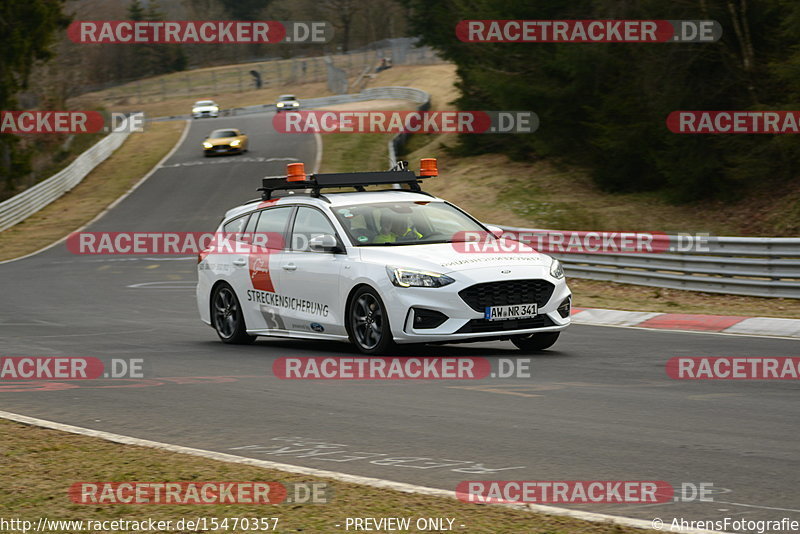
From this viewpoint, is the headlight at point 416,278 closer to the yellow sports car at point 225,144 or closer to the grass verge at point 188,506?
the grass verge at point 188,506

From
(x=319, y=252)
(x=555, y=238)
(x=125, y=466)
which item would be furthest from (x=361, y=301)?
(x=555, y=238)

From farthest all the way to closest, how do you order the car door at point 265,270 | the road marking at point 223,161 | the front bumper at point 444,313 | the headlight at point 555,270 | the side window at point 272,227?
the road marking at point 223,161 → the side window at point 272,227 → the car door at point 265,270 → the headlight at point 555,270 → the front bumper at point 444,313

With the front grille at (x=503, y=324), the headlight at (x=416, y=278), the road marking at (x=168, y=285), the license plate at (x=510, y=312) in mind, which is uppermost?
the headlight at (x=416, y=278)

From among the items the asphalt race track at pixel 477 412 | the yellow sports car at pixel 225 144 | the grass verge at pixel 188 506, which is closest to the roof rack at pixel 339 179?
the asphalt race track at pixel 477 412

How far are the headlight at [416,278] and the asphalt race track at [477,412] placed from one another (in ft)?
3.44

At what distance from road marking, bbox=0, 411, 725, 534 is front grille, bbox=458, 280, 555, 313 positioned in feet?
13.3

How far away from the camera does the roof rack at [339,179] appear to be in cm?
1250

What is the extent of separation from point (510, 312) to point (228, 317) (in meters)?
4.15

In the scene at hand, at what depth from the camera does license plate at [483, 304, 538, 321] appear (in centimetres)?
1082

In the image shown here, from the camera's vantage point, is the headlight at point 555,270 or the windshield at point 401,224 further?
the windshield at point 401,224

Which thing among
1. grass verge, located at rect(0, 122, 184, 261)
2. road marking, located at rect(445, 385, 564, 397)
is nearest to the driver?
road marking, located at rect(445, 385, 564, 397)

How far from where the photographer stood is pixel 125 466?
6.54 metres

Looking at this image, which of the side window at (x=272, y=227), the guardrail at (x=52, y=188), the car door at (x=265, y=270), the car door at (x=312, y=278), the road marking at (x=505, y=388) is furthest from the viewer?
the guardrail at (x=52, y=188)

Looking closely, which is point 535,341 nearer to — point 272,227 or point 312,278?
point 312,278
